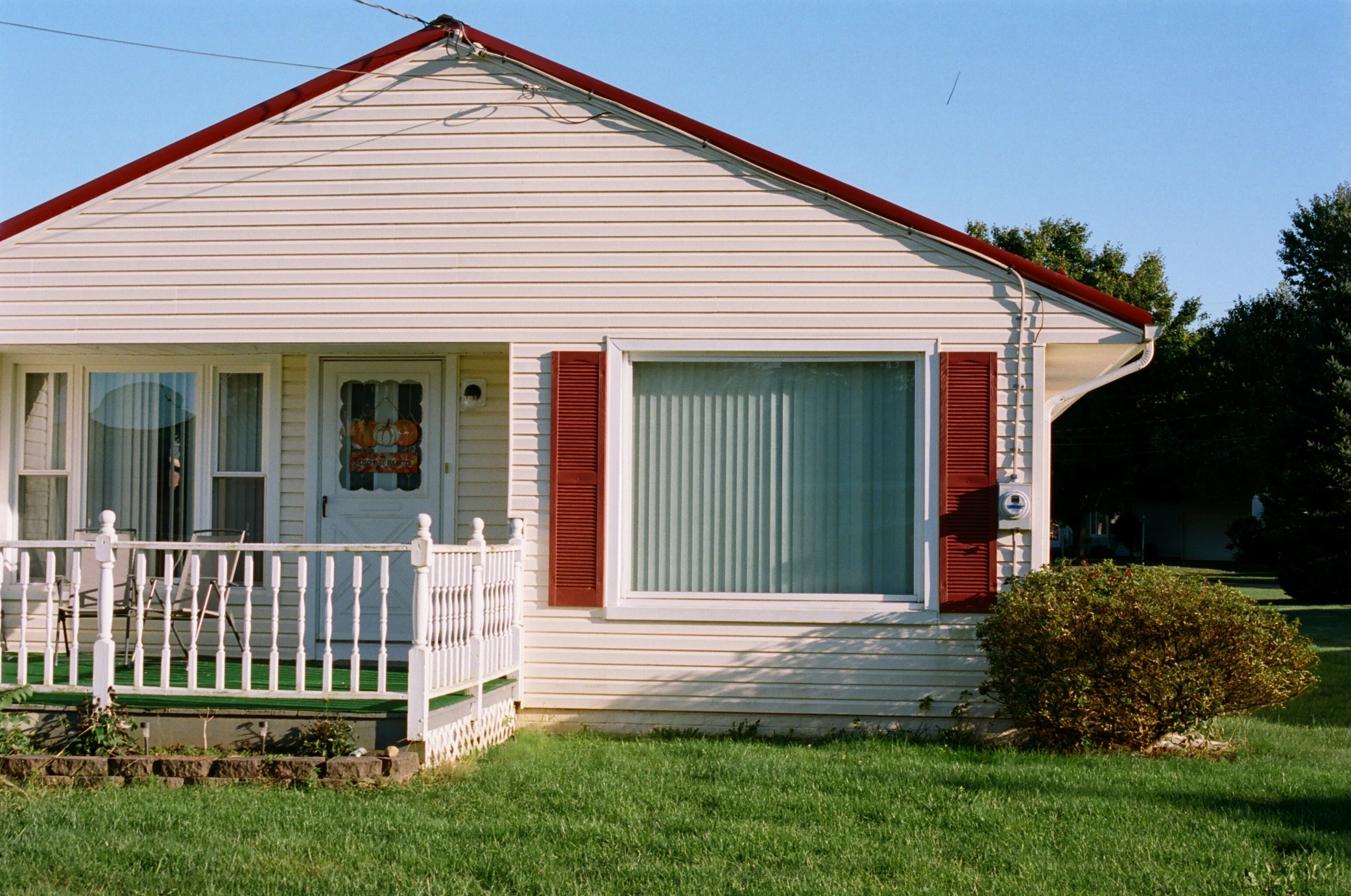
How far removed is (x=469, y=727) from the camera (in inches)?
281

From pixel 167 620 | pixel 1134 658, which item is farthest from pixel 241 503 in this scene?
pixel 1134 658

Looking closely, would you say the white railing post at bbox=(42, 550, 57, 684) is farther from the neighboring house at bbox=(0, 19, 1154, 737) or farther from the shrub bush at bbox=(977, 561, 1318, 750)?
the shrub bush at bbox=(977, 561, 1318, 750)

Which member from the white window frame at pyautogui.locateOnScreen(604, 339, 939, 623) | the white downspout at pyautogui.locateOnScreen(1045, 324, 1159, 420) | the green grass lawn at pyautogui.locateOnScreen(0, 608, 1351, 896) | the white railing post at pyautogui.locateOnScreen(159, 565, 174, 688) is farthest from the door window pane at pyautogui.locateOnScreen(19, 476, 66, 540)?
the white downspout at pyautogui.locateOnScreen(1045, 324, 1159, 420)

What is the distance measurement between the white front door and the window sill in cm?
179

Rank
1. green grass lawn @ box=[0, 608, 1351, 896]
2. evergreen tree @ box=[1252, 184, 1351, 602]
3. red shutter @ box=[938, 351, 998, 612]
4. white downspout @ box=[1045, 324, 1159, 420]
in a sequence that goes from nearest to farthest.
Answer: green grass lawn @ box=[0, 608, 1351, 896] < white downspout @ box=[1045, 324, 1159, 420] < red shutter @ box=[938, 351, 998, 612] < evergreen tree @ box=[1252, 184, 1351, 602]

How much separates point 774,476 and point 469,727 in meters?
2.60

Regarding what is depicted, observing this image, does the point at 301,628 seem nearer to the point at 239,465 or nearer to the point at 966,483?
the point at 239,465

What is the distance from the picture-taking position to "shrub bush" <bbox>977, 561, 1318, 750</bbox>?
23.5 feet

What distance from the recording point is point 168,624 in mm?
6863

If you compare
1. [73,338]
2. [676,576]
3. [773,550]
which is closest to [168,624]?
[73,338]

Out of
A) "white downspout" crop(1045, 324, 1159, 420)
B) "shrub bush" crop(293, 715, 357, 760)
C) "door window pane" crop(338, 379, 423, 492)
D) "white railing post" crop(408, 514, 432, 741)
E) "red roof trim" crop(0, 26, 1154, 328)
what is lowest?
"shrub bush" crop(293, 715, 357, 760)

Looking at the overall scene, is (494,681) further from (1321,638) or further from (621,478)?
(1321,638)

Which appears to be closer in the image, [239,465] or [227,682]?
[227,682]

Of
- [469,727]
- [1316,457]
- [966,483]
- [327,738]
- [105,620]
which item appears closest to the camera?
[327,738]
